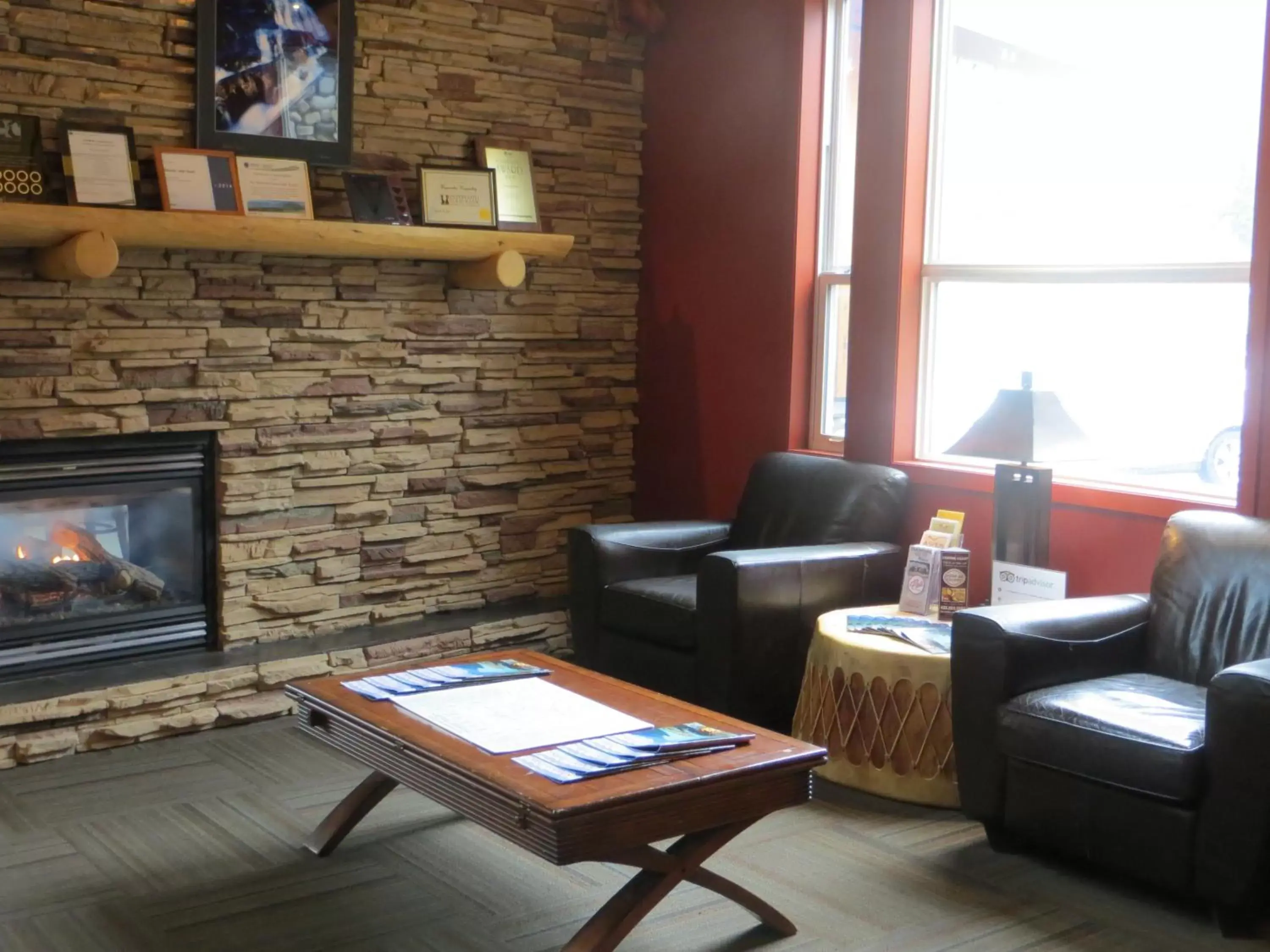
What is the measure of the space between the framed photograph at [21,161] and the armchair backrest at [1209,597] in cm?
332

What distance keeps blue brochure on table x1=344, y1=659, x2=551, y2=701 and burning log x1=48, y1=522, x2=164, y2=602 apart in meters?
1.54

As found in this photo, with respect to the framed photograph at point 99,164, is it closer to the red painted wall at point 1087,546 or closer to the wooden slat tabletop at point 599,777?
the wooden slat tabletop at point 599,777

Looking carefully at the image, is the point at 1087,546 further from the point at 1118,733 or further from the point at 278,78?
the point at 278,78

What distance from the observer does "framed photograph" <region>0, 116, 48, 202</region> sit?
4031 millimetres

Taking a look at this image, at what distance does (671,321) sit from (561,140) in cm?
82

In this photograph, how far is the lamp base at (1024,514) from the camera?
3.89 meters

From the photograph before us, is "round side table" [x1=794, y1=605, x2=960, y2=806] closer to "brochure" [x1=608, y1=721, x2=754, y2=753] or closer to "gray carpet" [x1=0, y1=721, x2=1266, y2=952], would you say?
"gray carpet" [x1=0, y1=721, x2=1266, y2=952]

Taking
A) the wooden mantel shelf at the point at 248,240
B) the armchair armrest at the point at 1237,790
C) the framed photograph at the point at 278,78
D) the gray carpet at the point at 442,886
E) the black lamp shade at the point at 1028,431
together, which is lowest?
the gray carpet at the point at 442,886

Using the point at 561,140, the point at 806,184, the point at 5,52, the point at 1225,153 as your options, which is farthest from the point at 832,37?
the point at 5,52

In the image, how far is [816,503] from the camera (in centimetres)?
464

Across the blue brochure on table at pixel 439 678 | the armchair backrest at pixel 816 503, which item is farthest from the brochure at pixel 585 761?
the armchair backrest at pixel 816 503

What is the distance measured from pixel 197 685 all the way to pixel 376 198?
1.73 metres

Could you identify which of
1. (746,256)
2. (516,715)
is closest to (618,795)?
(516,715)

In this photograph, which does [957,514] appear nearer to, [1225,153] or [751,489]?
[751,489]
